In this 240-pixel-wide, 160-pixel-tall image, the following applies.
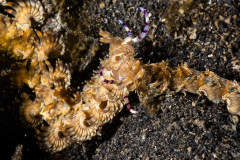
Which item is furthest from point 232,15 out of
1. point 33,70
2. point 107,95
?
point 33,70

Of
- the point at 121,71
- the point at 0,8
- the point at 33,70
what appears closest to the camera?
the point at 121,71

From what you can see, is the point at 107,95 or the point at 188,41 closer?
the point at 107,95

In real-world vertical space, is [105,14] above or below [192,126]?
above

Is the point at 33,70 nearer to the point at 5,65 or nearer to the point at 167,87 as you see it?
the point at 5,65

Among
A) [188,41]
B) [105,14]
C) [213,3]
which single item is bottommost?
[188,41]

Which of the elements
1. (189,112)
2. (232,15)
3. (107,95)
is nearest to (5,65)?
(107,95)

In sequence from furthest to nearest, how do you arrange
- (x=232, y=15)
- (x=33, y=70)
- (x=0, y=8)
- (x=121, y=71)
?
(x=232, y=15)
(x=33, y=70)
(x=0, y=8)
(x=121, y=71)
